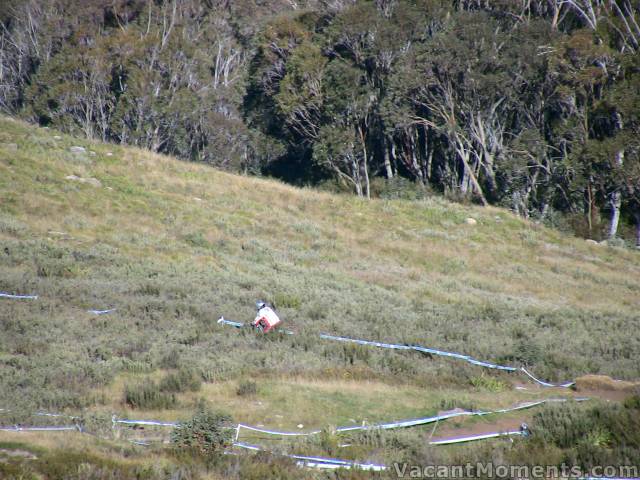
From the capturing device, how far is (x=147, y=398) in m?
9.48

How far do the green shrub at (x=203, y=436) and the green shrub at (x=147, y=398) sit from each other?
5.93ft

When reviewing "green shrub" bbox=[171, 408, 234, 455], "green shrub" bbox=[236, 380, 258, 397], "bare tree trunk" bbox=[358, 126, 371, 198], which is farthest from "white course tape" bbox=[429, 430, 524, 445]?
"bare tree trunk" bbox=[358, 126, 371, 198]

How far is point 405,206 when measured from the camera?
29547 mm

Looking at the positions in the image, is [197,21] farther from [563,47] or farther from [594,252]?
[594,252]

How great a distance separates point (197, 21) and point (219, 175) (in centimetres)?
2705

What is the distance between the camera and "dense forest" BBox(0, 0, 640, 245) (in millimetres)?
32094

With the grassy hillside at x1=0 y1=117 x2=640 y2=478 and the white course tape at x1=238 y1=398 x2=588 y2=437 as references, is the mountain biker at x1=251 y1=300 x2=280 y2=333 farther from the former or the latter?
the white course tape at x1=238 y1=398 x2=588 y2=437

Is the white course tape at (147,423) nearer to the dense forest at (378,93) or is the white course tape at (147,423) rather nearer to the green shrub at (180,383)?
the green shrub at (180,383)

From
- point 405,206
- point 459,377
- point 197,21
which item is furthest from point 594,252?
point 197,21

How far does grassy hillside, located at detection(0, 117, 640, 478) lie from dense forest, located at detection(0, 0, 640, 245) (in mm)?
5239

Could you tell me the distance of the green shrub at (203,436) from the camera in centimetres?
735

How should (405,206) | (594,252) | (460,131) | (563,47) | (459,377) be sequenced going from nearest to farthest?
(459,377), (594,252), (405,206), (563,47), (460,131)

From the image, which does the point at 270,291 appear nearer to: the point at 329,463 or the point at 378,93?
the point at 329,463

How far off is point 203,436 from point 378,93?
30.8 m
